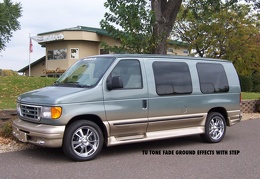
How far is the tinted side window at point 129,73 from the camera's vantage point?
22.9 feet

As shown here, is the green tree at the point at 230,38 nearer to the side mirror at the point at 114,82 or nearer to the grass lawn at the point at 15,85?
the grass lawn at the point at 15,85

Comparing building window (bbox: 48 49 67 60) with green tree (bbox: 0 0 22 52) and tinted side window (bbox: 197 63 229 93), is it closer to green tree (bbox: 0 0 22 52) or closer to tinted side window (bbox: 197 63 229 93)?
green tree (bbox: 0 0 22 52)

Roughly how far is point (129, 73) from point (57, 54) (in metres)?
32.6

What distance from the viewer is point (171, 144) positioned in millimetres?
8273

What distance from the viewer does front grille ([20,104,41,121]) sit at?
20.8 feet

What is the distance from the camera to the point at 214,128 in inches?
336

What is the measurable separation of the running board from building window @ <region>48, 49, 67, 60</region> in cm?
3081

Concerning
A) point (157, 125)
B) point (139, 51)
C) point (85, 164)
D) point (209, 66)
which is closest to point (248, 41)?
point (139, 51)

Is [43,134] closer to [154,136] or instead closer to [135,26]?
[154,136]

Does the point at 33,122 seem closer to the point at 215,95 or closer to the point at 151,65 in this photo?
the point at 151,65

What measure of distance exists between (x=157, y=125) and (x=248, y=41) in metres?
22.1

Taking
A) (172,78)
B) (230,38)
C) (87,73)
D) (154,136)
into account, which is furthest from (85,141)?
(230,38)

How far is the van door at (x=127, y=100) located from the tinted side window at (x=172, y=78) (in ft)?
1.30

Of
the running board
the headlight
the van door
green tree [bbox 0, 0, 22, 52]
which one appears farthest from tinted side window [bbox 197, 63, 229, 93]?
green tree [bbox 0, 0, 22, 52]
